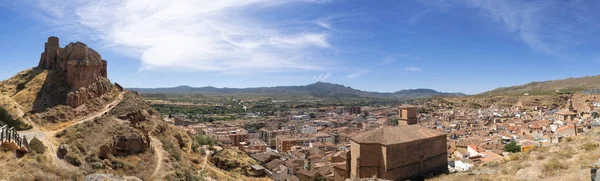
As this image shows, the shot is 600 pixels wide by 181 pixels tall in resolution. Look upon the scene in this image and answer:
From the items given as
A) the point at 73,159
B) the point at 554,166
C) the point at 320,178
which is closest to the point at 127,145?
the point at 73,159

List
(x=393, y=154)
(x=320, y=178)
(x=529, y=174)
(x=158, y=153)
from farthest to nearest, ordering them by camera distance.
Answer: (x=320, y=178), (x=158, y=153), (x=393, y=154), (x=529, y=174)

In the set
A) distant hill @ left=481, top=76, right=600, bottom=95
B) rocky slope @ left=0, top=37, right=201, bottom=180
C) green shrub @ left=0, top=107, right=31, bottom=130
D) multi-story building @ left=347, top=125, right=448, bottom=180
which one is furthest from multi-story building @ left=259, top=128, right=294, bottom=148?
distant hill @ left=481, top=76, right=600, bottom=95

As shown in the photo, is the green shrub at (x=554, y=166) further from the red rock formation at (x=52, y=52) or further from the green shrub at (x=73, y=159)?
the red rock formation at (x=52, y=52)

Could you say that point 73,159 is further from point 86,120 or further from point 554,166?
point 554,166

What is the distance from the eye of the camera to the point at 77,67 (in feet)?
72.2

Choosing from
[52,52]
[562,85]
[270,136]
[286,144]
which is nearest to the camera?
[52,52]

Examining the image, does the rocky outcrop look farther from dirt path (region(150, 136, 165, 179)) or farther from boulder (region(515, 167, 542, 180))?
boulder (region(515, 167, 542, 180))

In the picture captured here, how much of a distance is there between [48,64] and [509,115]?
3276 inches

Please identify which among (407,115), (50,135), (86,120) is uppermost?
(407,115)

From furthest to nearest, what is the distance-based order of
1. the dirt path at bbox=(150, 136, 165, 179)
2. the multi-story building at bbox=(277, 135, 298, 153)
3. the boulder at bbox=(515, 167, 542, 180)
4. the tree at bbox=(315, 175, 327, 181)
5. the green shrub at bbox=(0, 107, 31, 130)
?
the multi-story building at bbox=(277, 135, 298, 153), the tree at bbox=(315, 175, 327, 181), the dirt path at bbox=(150, 136, 165, 179), the green shrub at bbox=(0, 107, 31, 130), the boulder at bbox=(515, 167, 542, 180)

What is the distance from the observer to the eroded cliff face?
21.8 meters

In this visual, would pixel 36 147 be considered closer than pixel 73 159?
Yes

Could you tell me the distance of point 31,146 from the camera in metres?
14.7

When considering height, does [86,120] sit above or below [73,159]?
above
